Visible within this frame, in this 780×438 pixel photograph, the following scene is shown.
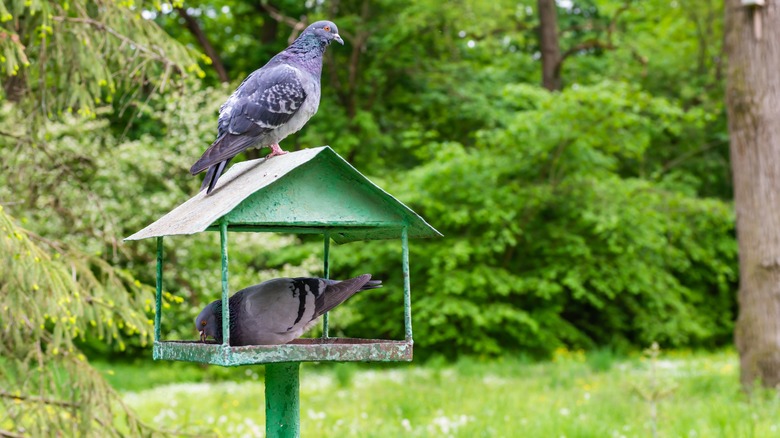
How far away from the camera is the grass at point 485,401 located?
18.6 ft

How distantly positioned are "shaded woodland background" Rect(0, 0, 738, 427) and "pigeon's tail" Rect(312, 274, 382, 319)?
5069 mm

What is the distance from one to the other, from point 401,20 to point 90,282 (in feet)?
29.6

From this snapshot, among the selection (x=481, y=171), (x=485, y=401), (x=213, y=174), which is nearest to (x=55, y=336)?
(x=213, y=174)

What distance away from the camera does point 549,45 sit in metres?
15.0

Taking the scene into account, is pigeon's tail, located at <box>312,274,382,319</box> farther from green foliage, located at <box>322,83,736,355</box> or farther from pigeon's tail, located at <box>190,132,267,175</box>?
green foliage, located at <box>322,83,736,355</box>

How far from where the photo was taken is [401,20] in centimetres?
1280

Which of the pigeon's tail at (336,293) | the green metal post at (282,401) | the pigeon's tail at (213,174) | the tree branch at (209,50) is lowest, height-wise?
the green metal post at (282,401)

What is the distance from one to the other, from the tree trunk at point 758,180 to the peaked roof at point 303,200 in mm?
5826

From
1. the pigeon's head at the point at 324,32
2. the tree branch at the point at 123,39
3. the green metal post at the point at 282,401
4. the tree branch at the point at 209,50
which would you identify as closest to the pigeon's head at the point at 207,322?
the green metal post at the point at 282,401

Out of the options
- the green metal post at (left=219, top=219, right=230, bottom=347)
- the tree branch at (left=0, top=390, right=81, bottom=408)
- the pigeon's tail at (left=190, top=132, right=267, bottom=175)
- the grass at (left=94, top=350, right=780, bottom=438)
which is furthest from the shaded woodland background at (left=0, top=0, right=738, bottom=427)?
the green metal post at (left=219, top=219, right=230, bottom=347)

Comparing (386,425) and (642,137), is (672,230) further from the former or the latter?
(386,425)

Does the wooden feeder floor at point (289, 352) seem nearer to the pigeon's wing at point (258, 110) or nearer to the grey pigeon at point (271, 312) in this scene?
the grey pigeon at point (271, 312)

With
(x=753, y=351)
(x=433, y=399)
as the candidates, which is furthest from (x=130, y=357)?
(x=753, y=351)

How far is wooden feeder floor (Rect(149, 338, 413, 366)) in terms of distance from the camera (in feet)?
7.43
